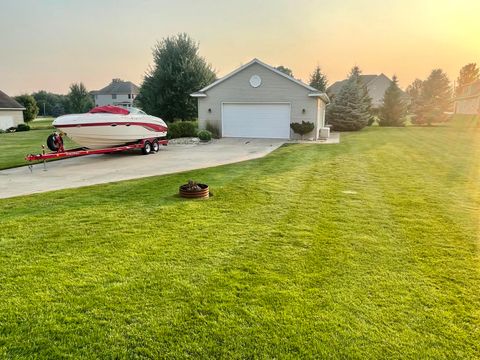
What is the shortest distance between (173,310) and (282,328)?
3.19 feet

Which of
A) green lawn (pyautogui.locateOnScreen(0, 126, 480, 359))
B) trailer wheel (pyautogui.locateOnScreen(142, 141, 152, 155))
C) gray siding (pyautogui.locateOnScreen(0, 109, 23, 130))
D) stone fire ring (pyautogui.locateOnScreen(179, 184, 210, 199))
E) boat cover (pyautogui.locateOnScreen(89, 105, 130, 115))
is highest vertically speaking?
gray siding (pyautogui.locateOnScreen(0, 109, 23, 130))

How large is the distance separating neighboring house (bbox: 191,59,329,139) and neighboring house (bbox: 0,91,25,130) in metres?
22.6

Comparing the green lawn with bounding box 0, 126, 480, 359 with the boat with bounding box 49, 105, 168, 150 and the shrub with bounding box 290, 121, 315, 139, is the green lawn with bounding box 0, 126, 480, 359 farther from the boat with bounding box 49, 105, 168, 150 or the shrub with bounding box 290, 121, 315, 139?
the shrub with bounding box 290, 121, 315, 139

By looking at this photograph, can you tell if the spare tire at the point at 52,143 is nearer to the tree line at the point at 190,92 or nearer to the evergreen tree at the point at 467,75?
the tree line at the point at 190,92

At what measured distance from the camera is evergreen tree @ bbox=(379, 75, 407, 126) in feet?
115

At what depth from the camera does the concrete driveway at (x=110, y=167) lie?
806 cm

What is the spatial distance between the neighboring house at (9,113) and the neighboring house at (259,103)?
2259cm

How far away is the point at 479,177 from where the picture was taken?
28.8ft

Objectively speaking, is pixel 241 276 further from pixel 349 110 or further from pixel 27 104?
pixel 27 104

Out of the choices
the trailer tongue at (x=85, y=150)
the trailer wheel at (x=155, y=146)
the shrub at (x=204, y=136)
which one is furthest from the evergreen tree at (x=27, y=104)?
the trailer wheel at (x=155, y=146)

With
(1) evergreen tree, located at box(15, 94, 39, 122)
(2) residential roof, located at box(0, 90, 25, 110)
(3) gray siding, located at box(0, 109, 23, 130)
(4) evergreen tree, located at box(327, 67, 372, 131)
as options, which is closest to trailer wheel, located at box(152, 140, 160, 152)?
(4) evergreen tree, located at box(327, 67, 372, 131)

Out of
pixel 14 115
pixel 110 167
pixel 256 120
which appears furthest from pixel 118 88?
pixel 110 167

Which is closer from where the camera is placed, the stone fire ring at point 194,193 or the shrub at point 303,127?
the stone fire ring at point 194,193

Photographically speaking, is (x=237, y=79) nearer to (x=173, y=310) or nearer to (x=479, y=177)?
(x=479, y=177)
